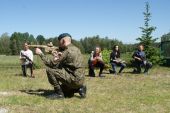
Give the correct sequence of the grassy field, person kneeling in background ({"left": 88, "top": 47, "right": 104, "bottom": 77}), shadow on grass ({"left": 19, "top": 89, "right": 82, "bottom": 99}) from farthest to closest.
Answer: person kneeling in background ({"left": 88, "top": 47, "right": 104, "bottom": 77}), shadow on grass ({"left": 19, "top": 89, "right": 82, "bottom": 99}), the grassy field

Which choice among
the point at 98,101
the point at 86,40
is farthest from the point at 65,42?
the point at 86,40

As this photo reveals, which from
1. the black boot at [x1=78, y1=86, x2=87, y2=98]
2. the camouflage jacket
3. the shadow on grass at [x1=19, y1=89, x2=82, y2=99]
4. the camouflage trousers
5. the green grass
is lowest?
the green grass

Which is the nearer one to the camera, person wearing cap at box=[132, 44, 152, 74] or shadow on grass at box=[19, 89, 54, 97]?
shadow on grass at box=[19, 89, 54, 97]

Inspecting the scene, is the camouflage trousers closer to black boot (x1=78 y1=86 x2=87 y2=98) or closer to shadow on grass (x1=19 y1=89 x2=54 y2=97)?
black boot (x1=78 y1=86 x2=87 y2=98)

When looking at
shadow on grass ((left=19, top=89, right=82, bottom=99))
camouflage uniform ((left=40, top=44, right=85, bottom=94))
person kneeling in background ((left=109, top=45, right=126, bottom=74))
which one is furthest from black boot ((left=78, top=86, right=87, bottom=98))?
person kneeling in background ((left=109, top=45, right=126, bottom=74))

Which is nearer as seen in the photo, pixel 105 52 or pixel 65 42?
pixel 65 42

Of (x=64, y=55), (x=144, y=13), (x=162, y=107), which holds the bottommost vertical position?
(x=162, y=107)

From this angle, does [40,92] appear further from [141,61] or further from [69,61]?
[141,61]

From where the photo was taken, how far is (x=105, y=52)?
2628 centimetres

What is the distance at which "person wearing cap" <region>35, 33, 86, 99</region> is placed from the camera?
11523 millimetres

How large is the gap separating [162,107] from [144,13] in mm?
17075

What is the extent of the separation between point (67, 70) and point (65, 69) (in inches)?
3.0

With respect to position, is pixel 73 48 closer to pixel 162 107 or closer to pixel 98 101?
pixel 98 101

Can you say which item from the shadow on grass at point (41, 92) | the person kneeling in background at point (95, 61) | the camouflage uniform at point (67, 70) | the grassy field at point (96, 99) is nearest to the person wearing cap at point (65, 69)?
the camouflage uniform at point (67, 70)
